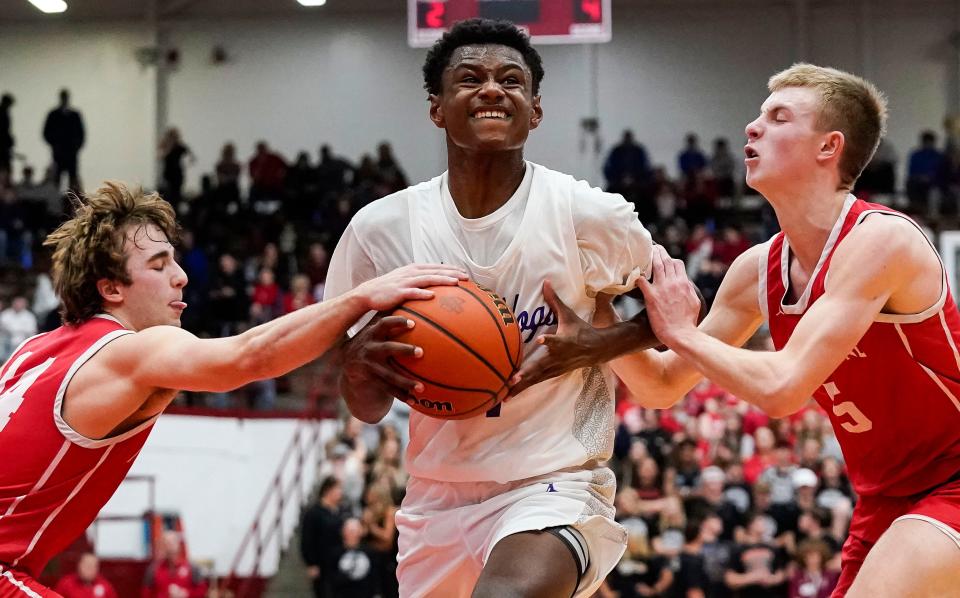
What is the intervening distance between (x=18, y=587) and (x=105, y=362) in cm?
66

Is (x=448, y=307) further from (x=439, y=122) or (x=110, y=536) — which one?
(x=110, y=536)

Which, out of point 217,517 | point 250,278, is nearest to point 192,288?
point 250,278

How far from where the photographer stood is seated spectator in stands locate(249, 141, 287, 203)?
63.2 ft

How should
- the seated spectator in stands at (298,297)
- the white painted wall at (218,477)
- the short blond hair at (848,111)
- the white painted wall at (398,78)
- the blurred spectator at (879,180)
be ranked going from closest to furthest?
the short blond hair at (848,111)
the white painted wall at (218,477)
the seated spectator in stands at (298,297)
the blurred spectator at (879,180)
the white painted wall at (398,78)

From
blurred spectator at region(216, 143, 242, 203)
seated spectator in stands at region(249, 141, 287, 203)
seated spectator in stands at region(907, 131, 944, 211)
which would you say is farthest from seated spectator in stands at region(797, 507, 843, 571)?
blurred spectator at region(216, 143, 242, 203)

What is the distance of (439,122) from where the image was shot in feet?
14.3

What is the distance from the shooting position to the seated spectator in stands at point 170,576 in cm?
1073

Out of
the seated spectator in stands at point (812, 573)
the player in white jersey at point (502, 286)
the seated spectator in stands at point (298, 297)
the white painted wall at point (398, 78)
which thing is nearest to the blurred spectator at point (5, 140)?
the white painted wall at point (398, 78)

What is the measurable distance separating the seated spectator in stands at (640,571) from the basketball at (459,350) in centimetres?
619

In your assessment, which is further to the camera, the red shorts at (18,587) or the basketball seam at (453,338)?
the basketball seam at (453,338)

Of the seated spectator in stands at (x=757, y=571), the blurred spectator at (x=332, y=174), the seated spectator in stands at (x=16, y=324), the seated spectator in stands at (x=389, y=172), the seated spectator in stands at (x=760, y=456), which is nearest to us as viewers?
the seated spectator in stands at (x=757, y=571)

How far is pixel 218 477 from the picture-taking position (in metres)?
13.4

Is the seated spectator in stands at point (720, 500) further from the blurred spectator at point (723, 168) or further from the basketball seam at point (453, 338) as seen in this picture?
the blurred spectator at point (723, 168)

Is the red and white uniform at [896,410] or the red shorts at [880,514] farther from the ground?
the red and white uniform at [896,410]
